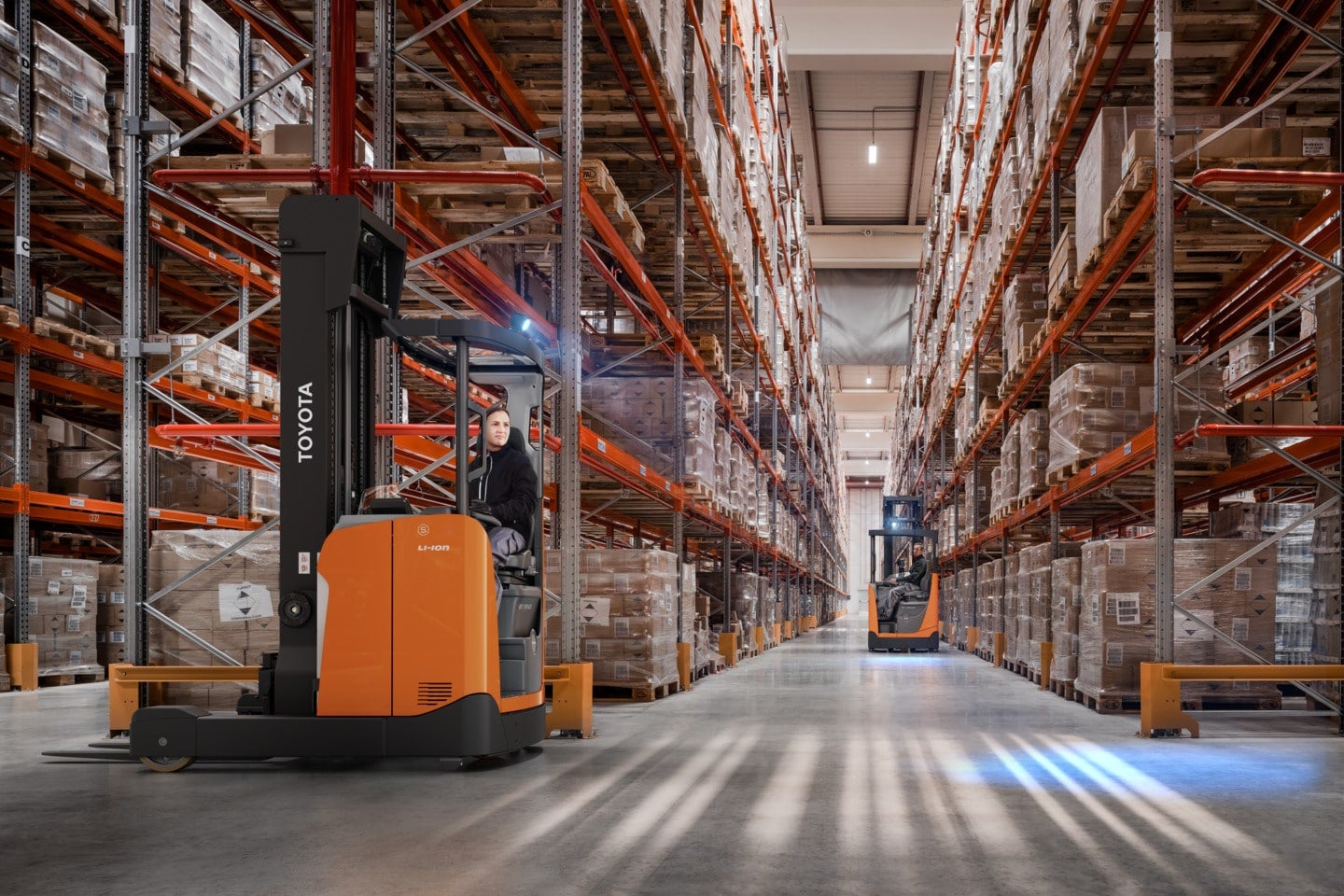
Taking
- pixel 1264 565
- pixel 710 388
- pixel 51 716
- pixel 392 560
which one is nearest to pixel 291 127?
pixel 392 560

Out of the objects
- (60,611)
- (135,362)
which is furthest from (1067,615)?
(60,611)

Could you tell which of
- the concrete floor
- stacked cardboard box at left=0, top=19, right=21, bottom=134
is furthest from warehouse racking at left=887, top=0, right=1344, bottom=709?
stacked cardboard box at left=0, top=19, right=21, bottom=134

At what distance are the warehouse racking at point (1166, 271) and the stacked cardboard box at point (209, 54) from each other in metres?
6.80

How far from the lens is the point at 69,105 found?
906cm

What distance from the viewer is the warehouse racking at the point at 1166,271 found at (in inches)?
240

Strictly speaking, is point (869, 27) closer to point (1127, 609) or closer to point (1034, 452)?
point (1034, 452)

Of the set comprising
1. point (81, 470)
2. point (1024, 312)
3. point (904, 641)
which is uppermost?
point (1024, 312)

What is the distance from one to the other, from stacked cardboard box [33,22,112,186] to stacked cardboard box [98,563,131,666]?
3.70 metres

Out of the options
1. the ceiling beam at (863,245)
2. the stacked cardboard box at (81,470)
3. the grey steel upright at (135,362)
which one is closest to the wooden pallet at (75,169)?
the stacked cardboard box at (81,470)

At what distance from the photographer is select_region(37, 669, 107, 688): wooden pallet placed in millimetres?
9617

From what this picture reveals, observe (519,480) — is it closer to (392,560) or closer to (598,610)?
(392,560)

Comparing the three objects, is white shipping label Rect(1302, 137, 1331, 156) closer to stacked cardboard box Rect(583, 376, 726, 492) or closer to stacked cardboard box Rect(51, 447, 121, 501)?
stacked cardboard box Rect(583, 376, 726, 492)

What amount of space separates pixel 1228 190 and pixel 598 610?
463cm

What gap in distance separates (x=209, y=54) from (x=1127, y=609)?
8.60 m
